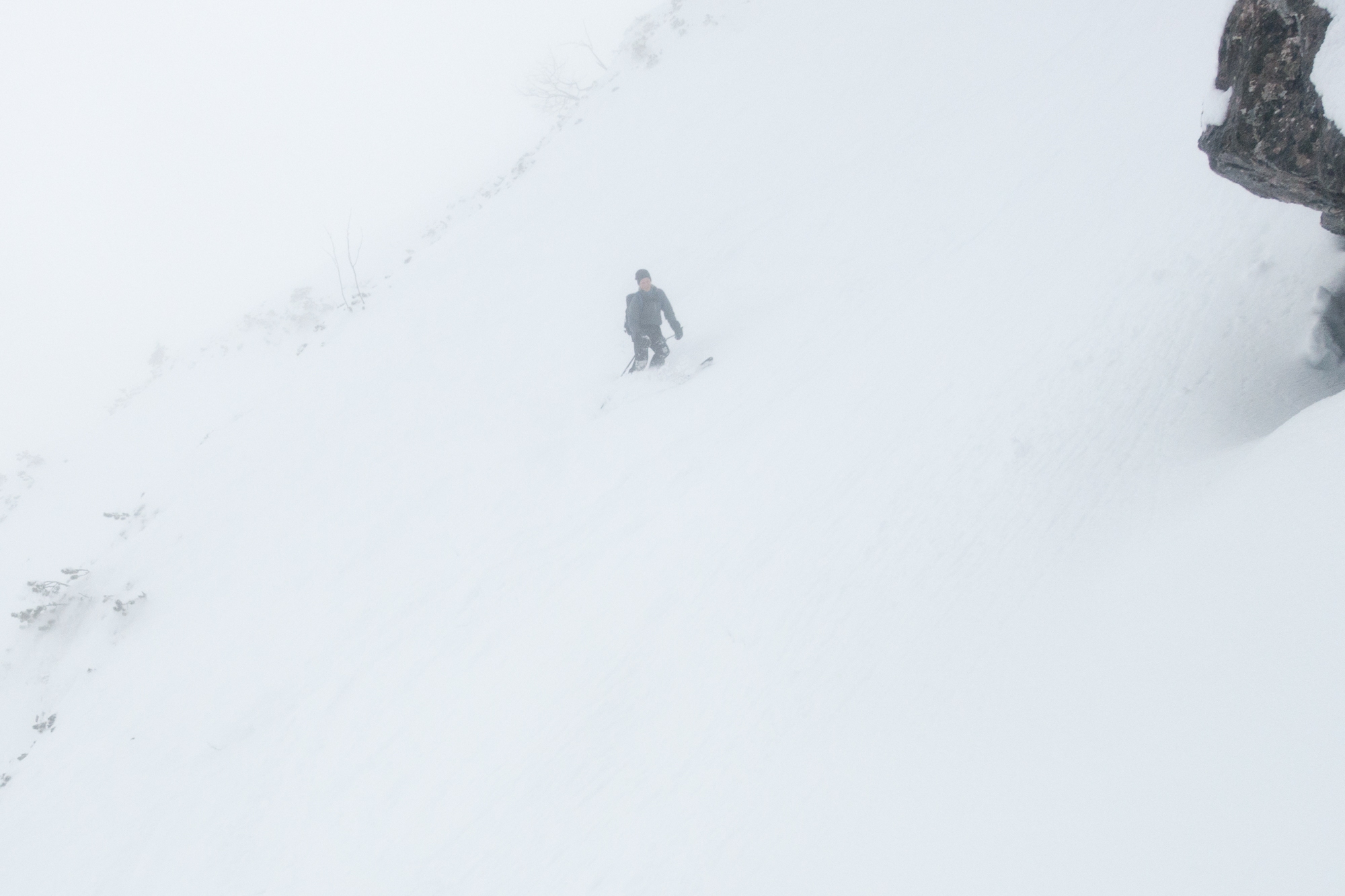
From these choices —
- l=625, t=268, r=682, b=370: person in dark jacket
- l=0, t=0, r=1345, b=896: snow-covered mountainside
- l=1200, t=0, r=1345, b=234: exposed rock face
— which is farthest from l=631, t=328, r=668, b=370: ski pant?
l=1200, t=0, r=1345, b=234: exposed rock face

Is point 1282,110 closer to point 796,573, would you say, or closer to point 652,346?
point 796,573

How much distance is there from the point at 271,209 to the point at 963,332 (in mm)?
101168

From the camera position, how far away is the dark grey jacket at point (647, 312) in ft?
34.9

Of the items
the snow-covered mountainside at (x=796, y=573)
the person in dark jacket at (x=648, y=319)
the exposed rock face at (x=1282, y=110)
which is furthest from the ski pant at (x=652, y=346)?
the exposed rock face at (x=1282, y=110)

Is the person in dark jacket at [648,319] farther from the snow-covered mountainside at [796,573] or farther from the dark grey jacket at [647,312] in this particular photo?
the snow-covered mountainside at [796,573]

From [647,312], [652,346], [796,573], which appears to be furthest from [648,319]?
[796,573]

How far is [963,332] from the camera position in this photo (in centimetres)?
880

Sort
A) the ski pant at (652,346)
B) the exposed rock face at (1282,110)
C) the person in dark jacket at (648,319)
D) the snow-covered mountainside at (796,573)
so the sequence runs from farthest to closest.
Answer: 1. the ski pant at (652,346)
2. the person in dark jacket at (648,319)
3. the exposed rock face at (1282,110)
4. the snow-covered mountainside at (796,573)

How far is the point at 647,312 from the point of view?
1080 centimetres

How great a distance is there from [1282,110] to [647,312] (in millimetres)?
7823

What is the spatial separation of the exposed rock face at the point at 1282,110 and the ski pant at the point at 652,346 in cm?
753

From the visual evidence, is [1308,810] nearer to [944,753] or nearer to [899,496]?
[944,753]

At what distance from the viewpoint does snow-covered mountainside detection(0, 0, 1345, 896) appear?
4.17 metres

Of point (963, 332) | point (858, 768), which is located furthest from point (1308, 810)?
point (963, 332)
